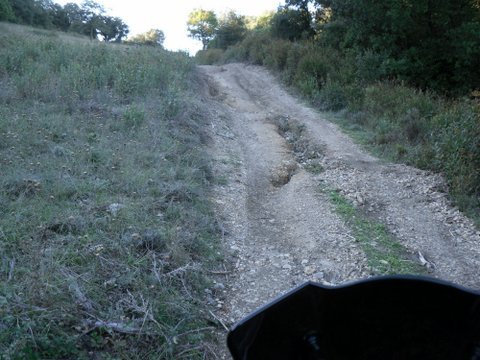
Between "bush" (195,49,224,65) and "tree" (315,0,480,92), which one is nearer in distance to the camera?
"tree" (315,0,480,92)

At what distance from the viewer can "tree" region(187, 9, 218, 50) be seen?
150ft

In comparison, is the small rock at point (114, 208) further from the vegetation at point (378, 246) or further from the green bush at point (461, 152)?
the green bush at point (461, 152)

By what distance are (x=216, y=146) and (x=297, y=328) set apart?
23.6 feet

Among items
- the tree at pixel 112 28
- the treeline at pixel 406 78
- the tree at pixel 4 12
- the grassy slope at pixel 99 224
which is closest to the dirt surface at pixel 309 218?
the grassy slope at pixel 99 224

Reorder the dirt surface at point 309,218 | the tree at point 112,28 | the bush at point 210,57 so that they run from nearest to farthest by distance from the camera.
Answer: the dirt surface at point 309,218, the bush at point 210,57, the tree at point 112,28

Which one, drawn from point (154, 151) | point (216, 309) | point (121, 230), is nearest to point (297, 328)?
point (216, 309)

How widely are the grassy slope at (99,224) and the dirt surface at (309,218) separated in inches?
15.3

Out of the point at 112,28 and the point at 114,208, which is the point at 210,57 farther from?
the point at 114,208

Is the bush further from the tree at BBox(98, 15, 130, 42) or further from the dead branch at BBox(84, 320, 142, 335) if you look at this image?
the dead branch at BBox(84, 320, 142, 335)

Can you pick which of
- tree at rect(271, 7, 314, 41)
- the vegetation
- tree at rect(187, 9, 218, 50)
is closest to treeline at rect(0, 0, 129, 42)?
tree at rect(187, 9, 218, 50)

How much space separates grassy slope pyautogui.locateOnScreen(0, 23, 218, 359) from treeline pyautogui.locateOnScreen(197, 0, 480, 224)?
3.86m

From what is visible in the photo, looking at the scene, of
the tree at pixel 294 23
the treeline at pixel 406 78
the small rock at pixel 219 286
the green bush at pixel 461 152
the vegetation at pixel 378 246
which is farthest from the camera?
the tree at pixel 294 23

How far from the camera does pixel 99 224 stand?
14.6 feet

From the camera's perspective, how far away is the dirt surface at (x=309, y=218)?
4637 millimetres
